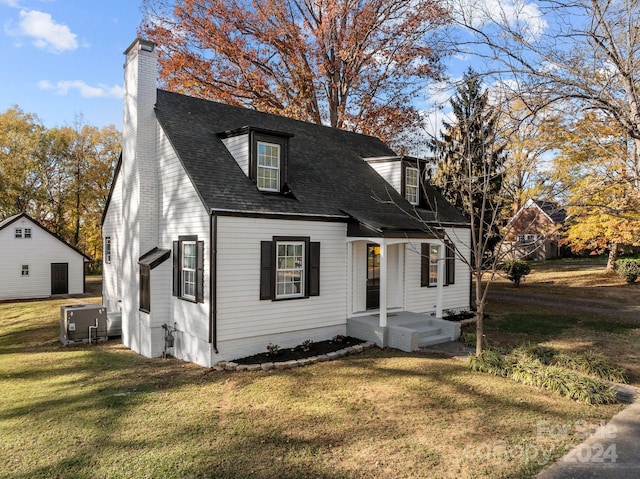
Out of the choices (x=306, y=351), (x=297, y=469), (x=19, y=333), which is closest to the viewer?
(x=297, y=469)

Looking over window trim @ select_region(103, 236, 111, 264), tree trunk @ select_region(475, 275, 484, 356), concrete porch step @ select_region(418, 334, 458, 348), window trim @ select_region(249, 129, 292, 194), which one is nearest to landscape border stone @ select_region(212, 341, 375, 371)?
concrete porch step @ select_region(418, 334, 458, 348)

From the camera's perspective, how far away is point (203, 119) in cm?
1280

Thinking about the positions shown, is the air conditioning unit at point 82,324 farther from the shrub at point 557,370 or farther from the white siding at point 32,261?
the white siding at point 32,261

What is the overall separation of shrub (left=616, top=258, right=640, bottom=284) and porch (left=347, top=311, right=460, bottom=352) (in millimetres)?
18796

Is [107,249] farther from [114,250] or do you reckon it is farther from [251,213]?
[251,213]

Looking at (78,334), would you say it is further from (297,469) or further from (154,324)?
(297,469)

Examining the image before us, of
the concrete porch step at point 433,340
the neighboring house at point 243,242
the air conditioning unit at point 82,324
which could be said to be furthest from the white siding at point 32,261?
the concrete porch step at point 433,340

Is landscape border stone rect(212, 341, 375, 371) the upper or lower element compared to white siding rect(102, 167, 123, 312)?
lower

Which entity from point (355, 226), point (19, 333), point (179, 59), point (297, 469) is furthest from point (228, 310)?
point (179, 59)

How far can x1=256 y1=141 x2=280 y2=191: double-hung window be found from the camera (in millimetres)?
11281

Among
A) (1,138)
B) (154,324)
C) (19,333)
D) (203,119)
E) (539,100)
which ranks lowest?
(19,333)

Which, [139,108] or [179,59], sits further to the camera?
[179,59]

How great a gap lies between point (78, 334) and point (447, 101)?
12.3 m

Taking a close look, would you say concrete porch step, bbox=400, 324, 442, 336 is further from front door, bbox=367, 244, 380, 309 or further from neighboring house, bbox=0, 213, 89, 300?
neighboring house, bbox=0, 213, 89, 300
